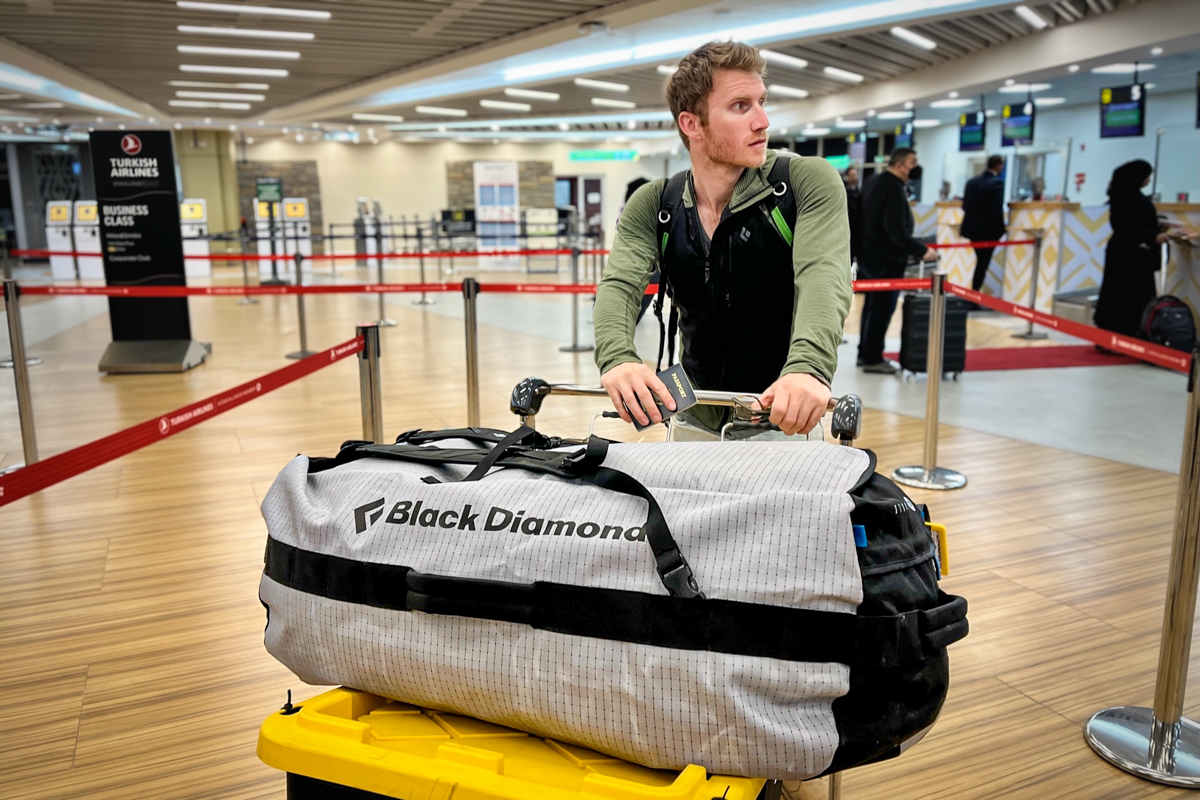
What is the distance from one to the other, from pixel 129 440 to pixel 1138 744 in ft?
8.59

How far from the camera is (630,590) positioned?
1039mm

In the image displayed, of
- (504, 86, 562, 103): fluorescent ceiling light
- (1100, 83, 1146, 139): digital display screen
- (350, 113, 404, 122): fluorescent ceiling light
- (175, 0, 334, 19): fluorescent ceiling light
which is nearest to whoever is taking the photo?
(175, 0, 334, 19): fluorescent ceiling light

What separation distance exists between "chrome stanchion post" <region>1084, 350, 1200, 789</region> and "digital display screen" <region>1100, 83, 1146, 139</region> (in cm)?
1280

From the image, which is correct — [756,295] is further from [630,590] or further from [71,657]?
[71,657]

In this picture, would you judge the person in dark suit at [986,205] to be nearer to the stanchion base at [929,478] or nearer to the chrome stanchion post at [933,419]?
the chrome stanchion post at [933,419]

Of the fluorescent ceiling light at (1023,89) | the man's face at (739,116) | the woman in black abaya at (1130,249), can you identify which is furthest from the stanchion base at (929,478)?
the fluorescent ceiling light at (1023,89)

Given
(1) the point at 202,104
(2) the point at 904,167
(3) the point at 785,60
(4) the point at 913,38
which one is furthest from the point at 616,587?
(1) the point at 202,104

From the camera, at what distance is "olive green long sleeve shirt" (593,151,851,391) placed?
59.2 inches

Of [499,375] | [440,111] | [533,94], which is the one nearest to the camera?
[499,375]

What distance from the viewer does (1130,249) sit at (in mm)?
7977

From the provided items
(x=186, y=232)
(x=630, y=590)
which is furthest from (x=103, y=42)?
(x=630, y=590)

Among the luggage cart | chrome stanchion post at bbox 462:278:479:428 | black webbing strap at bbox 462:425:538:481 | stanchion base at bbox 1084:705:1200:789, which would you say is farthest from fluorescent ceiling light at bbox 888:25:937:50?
black webbing strap at bbox 462:425:538:481

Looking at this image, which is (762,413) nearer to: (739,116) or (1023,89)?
(739,116)

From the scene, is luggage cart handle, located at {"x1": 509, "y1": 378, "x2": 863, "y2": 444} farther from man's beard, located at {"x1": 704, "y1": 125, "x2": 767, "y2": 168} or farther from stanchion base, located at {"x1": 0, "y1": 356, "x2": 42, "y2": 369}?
stanchion base, located at {"x1": 0, "y1": 356, "x2": 42, "y2": 369}
